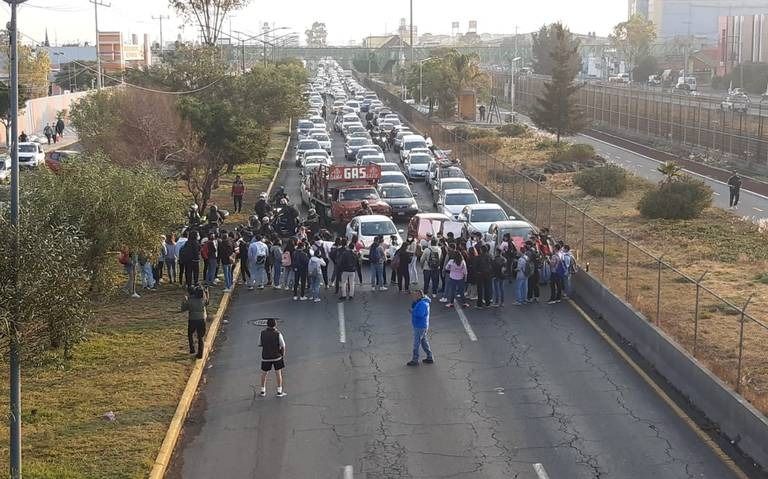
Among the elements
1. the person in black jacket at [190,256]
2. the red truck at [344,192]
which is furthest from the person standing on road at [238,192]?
the person in black jacket at [190,256]

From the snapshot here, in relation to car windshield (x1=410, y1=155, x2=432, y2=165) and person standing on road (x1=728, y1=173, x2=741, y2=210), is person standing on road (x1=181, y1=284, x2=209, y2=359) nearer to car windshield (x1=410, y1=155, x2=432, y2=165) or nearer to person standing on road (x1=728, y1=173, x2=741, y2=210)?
person standing on road (x1=728, y1=173, x2=741, y2=210)

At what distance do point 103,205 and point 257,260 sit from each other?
5.95 metres

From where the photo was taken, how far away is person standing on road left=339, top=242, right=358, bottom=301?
2339cm

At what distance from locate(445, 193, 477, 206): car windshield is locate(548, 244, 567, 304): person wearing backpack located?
40.7 feet

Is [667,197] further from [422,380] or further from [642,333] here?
[422,380]

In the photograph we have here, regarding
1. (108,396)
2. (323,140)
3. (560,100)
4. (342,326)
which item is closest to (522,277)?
(342,326)

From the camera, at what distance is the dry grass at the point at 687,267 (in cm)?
1777

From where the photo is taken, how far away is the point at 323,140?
6147cm

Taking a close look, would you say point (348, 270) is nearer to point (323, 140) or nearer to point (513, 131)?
point (323, 140)

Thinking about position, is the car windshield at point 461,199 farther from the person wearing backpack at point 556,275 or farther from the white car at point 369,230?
the person wearing backpack at point 556,275

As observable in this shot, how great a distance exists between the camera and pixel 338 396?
1638cm

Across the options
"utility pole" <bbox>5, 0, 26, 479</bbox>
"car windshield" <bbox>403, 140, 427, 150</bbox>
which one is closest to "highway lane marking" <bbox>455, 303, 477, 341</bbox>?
"utility pole" <bbox>5, 0, 26, 479</bbox>

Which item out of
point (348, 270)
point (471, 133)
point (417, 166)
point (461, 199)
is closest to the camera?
point (348, 270)

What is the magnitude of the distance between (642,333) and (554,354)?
1619 millimetres
